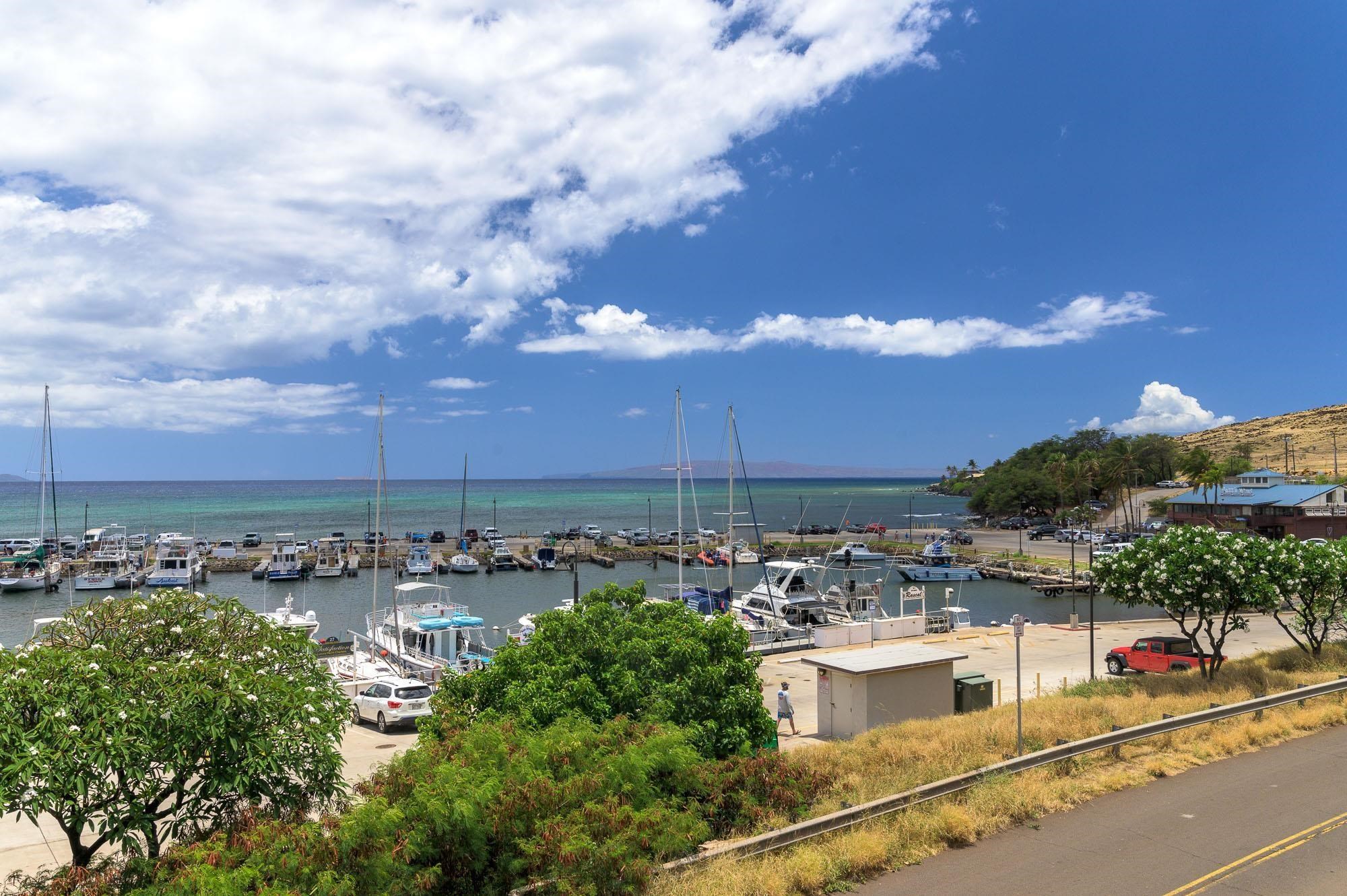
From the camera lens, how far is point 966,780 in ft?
37.6

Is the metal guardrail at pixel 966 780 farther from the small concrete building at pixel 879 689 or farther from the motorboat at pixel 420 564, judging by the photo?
the motorboat at pixel 420 564

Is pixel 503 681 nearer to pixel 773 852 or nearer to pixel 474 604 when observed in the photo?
pixel 773 852

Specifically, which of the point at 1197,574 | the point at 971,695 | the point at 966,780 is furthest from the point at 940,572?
the point at 966,780

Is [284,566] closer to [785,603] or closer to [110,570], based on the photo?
[110,570]

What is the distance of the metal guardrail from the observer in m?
9.34

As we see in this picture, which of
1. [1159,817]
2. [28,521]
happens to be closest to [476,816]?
[1159,817]

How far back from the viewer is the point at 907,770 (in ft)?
40.7

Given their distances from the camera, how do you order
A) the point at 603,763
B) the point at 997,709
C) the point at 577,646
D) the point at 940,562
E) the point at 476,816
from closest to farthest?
the point at 476,816, the point at 603,763, the point at 577,646, the point at 997,709, the point at 940,562

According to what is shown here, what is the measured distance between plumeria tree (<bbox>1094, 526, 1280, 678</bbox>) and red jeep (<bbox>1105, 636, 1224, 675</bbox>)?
434cm

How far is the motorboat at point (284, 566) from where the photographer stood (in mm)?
68625

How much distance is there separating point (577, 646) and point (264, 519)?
483ft

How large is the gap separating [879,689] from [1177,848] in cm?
855

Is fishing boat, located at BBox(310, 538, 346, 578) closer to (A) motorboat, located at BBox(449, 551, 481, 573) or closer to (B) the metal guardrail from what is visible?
(A) motorboat, located at BBox(449, 551, 481, 573)

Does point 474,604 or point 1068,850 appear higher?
point 1068,850
